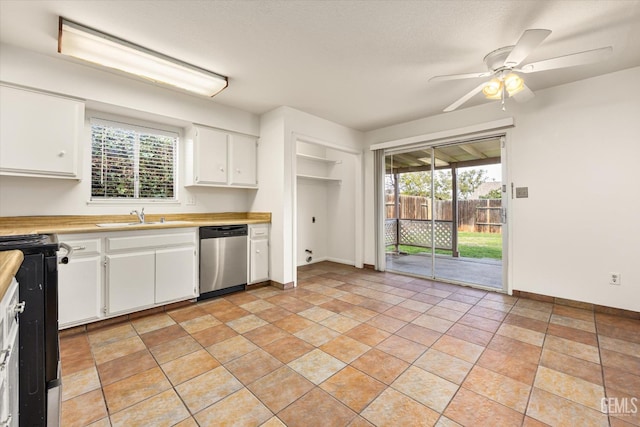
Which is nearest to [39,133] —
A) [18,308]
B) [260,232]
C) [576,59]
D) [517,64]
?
[18,308]

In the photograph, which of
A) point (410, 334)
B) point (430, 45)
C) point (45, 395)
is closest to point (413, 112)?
point (430, 45)

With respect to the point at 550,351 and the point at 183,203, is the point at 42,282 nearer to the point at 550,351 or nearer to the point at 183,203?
the point at 183,203

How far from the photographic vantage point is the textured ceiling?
1.91 meters

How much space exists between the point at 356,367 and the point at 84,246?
256cm

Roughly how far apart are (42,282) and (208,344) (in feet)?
4.23

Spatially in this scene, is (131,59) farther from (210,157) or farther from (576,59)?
(576,59)

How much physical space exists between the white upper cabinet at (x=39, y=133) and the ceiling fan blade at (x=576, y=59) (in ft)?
13.3

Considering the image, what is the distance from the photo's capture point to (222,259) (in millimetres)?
3443

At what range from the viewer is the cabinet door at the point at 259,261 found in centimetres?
374

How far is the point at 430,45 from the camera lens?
92.5 inches

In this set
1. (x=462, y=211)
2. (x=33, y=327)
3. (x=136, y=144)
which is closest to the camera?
(x=33, y=327)

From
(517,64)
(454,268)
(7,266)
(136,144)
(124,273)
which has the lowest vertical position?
(454,268)

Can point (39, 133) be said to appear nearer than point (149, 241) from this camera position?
Yes

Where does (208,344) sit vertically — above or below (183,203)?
below
